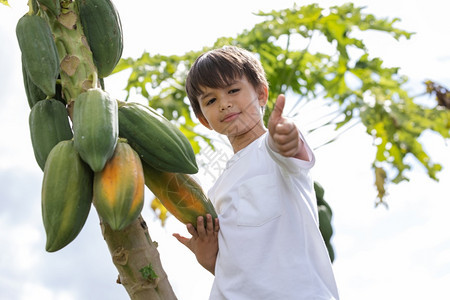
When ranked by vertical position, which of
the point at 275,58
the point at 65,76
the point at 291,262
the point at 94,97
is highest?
the point at 275,58

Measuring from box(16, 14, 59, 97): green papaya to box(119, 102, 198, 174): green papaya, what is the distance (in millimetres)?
183

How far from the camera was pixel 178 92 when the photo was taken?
5379 millimetres

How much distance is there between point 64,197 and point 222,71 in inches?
35.3

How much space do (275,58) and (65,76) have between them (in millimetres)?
3961

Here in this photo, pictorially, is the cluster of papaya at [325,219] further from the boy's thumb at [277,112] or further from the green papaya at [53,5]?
the green papaya at [53,5]

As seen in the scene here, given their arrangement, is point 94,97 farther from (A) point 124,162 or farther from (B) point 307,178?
(B) point 307,178

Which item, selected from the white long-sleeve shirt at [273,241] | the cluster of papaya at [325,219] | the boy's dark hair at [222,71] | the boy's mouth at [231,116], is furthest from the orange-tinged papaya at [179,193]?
the cluster of papaya at [325,219]

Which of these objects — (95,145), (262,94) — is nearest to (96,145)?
(95,145)

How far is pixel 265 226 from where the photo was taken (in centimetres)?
165

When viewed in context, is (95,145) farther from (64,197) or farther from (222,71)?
(222,71)

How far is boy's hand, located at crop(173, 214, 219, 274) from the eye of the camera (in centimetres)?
157

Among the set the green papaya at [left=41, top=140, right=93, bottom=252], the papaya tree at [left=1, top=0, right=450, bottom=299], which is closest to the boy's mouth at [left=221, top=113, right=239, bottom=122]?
the papaya tree at [left=1, top=0, right=450, bottom=299]

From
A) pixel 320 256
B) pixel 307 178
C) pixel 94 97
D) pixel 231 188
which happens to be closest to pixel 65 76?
pixel 94 97

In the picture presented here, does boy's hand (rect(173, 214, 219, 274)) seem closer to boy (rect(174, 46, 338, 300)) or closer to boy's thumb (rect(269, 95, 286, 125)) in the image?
boy (rect(174, 46, 338, 300))
